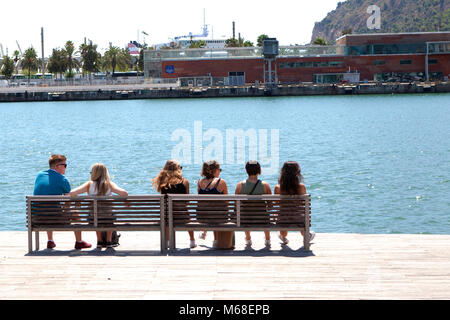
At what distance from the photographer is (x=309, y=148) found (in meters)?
43.6

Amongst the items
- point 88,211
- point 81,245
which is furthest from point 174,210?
point 81,245

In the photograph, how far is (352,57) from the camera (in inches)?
4156

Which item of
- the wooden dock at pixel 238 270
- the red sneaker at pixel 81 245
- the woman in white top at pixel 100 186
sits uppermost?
the woman in white top at pixel 100 186

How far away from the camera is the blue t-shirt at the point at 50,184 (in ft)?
32.3

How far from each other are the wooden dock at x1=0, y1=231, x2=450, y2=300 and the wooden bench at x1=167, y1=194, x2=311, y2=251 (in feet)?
1.18

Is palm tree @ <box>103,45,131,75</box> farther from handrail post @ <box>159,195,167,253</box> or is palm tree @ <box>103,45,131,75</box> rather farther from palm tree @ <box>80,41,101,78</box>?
handrail post @ <box>159,195,167,253</box>

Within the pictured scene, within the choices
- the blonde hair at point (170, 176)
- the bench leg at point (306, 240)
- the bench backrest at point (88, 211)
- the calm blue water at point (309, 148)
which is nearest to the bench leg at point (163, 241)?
the bench backrest at point (88, 211)

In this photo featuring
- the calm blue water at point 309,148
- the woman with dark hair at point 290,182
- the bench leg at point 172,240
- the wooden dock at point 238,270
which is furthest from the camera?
the calm blue water at point 309,148

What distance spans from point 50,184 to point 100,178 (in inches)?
28.8

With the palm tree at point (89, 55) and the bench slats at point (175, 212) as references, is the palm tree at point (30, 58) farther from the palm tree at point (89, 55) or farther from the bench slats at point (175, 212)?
the bench slats at point (175, 212)

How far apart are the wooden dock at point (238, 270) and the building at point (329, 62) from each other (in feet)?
321

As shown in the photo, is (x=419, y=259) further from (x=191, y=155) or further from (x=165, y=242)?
(x=191, y=155)

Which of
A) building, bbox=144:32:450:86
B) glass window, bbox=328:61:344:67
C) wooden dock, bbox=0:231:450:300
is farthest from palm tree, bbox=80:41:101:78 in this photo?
wooden dock, bbox=0:231:450:300

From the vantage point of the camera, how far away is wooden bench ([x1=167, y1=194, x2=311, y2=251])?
9.44 meters
